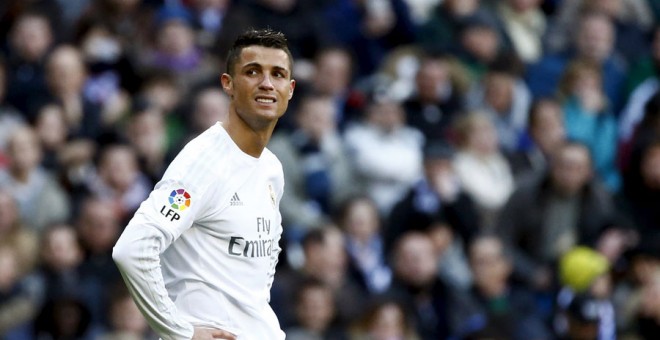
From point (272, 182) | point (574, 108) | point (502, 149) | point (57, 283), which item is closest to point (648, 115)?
point (574, 108)

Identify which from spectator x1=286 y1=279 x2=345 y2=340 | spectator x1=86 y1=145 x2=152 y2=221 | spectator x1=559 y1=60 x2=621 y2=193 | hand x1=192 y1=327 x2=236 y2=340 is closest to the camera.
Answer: hand x1=192 y1=327 x2=236 y2=340

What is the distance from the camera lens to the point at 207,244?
5.71m

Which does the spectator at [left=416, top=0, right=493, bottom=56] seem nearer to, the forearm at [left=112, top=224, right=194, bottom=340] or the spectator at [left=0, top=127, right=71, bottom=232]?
the spectator at [left=0, top=127, right=71, bottom=232]

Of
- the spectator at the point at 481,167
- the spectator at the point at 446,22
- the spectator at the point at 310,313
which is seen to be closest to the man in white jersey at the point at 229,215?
the spectator at the point at 310,313

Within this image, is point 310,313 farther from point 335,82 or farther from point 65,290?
point 335,82

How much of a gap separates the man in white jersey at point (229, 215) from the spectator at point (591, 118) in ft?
23.4

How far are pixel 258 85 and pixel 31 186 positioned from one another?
506cm

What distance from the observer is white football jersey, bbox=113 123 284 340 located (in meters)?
5.42

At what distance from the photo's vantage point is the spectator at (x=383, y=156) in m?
11.5

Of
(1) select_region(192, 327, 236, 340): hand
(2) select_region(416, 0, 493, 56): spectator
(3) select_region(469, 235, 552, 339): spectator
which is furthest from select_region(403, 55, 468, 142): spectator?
(1) select_region(192, 327, 236, 340): hand

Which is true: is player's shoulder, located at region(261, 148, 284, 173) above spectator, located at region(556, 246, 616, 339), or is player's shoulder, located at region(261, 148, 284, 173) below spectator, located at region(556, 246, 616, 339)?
above

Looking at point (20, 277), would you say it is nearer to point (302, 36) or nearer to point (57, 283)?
point (57, 283)

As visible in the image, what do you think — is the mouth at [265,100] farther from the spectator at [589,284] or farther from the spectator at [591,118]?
the spectator at [591,118]

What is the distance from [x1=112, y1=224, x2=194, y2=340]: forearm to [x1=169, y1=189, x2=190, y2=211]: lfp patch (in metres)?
0.12
